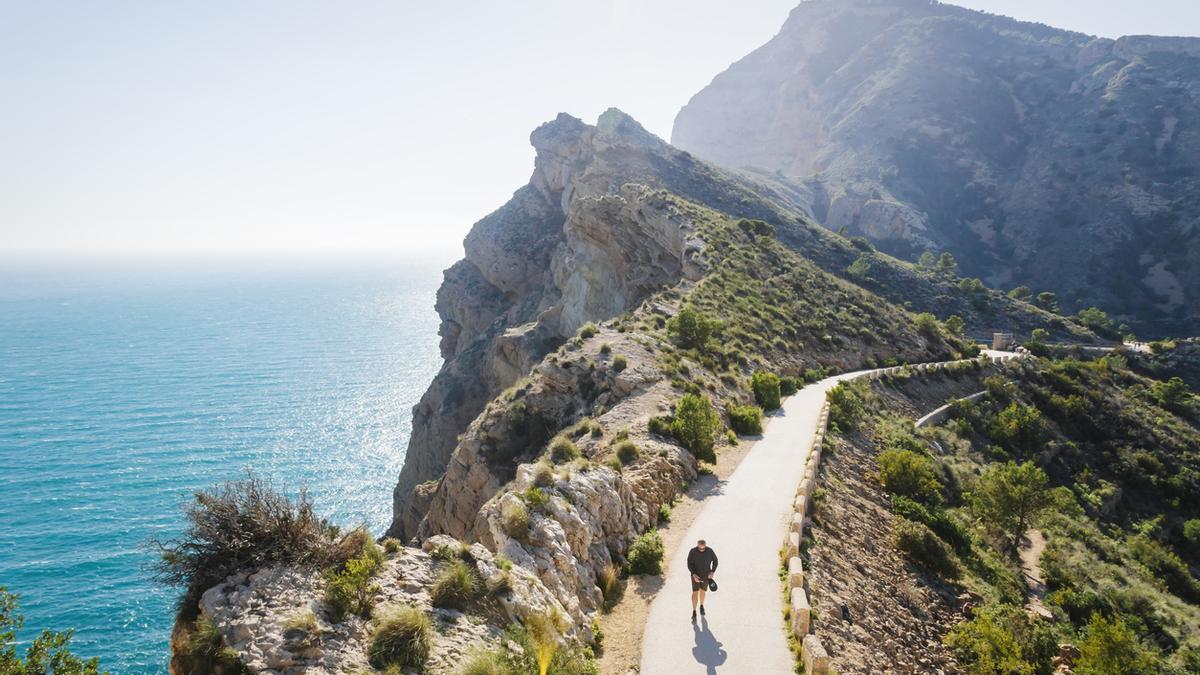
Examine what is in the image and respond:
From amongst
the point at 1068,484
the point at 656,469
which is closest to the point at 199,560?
the point at 656,469

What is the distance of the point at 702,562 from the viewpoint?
1198 centimetres

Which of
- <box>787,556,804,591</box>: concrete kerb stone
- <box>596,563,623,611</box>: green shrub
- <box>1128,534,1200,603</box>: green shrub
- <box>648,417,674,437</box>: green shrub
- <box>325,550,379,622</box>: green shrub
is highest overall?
<box>325,550,379,622</box>: green shrub

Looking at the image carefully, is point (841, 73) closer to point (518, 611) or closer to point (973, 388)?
point (973, 388)

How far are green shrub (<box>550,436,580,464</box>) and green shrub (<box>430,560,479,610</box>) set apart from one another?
8402 millimetres

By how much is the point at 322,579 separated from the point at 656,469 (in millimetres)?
11690

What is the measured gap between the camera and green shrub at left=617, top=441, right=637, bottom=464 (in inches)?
759

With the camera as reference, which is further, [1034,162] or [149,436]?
[1034,162]

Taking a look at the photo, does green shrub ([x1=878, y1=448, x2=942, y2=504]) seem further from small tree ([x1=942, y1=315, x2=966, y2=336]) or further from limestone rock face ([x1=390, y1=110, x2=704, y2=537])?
small tree ([x1=942, y1=315, x2=966, y2=336])

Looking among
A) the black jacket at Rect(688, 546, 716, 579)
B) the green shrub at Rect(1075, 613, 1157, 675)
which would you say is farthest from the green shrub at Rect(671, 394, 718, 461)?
the green shrub at Rect(1075, 613, 1157, 675)

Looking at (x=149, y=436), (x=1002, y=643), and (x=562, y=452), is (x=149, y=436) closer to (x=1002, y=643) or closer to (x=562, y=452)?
(x=562, y=452)

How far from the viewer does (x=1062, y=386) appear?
1815 inches

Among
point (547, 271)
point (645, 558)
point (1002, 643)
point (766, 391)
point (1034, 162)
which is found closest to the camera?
point (1002, 643)

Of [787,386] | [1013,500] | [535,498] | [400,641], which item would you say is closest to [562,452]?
[535,498]

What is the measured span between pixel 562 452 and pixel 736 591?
795 centimetres
